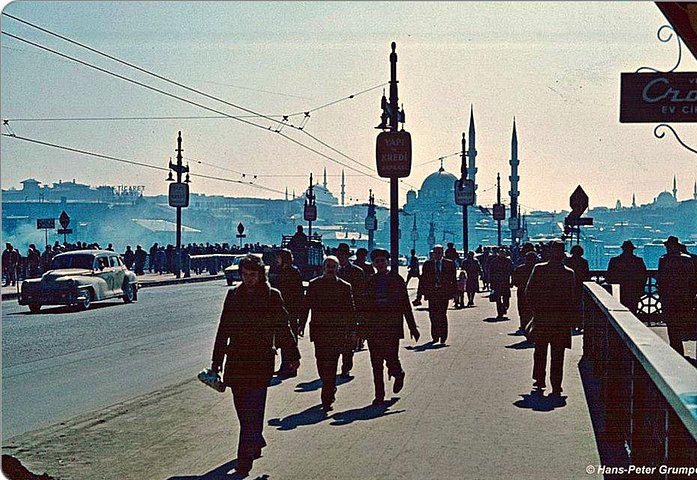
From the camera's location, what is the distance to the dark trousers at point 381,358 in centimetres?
1212

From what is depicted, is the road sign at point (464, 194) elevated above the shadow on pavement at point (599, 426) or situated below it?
above

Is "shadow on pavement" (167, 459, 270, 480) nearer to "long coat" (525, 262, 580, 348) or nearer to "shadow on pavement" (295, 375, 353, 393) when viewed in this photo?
"shadow on pavement" (295, 375, 353, 393)

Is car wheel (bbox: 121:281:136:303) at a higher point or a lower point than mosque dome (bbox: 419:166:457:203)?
lower

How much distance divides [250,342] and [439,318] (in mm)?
11128

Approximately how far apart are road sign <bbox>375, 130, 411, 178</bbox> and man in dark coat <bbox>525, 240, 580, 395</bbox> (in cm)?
722

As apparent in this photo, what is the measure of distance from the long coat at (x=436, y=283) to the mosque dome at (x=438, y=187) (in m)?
163

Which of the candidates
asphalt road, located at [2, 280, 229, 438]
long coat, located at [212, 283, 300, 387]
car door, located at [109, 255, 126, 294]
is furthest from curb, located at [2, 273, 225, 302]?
long coat, located at [212, 283, 300, 387]

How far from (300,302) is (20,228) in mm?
127583

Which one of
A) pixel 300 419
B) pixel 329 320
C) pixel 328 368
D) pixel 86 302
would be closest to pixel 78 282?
pixel 86 302

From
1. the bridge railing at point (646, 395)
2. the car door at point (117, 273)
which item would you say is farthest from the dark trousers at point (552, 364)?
the car door at point (117, 273)

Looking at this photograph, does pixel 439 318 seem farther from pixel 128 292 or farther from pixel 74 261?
pixel 128 292

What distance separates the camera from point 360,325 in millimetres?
13219

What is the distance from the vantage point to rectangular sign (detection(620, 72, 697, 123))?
24.3 ft

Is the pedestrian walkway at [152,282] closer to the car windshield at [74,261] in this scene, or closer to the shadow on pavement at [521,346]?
the car windshield at [74,261]
